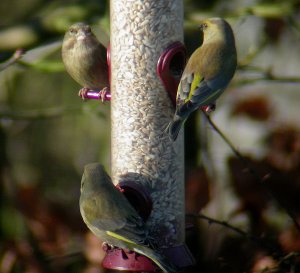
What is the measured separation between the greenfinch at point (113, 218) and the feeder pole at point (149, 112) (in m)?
0.26

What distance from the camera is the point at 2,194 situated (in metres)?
11.6

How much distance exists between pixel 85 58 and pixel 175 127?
1158mm

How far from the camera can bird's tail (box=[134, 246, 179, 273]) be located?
554 centimetres

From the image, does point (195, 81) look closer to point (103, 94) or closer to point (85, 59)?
point (103, 94)

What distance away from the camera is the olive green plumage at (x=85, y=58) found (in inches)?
258

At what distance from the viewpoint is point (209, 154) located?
9.07 meters

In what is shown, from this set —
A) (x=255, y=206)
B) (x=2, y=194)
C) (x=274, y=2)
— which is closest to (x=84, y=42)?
(x=255, y=206)

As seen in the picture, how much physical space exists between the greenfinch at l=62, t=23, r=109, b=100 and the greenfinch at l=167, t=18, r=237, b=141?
72cm

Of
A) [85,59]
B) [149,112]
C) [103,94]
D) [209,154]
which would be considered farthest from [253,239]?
[209,154]

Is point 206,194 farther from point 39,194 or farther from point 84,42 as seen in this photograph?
point 39,194

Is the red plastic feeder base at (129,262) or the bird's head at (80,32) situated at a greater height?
the bird's head at (80,32)

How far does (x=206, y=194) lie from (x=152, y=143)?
1777mm

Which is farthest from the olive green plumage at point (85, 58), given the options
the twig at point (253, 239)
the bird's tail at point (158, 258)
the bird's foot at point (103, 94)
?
the bird's tail at point (158, 258)

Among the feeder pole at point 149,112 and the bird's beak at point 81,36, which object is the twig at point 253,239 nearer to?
the feeder pole at point 149,112
